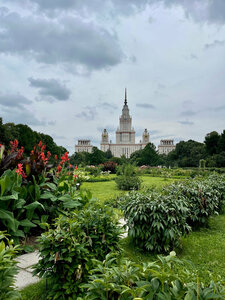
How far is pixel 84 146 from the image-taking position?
4409 inches

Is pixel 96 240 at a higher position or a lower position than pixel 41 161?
lower

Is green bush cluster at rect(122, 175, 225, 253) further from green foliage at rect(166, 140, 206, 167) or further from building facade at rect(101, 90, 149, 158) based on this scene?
building facade at rect(101, 90, 149, 158)

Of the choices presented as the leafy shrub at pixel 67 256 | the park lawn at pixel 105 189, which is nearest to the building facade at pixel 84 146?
the park lawn at pixel 105 189

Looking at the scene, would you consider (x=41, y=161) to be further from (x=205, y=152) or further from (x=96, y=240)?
(x=205, y=152)

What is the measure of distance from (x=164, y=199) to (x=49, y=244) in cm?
191

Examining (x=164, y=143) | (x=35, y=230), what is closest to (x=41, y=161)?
(x=35, y=230)

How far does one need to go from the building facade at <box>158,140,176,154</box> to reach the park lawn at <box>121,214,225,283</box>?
10290 centimetres

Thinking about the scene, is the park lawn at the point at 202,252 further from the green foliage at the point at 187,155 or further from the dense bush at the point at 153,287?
the green foliage at the point at 187,155

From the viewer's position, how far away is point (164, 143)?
108562 mm

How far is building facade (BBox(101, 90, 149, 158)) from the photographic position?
111 metres

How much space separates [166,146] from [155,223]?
10616cm

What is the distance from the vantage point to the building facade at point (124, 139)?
11112 cm

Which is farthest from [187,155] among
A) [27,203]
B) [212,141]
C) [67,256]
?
[67,256]

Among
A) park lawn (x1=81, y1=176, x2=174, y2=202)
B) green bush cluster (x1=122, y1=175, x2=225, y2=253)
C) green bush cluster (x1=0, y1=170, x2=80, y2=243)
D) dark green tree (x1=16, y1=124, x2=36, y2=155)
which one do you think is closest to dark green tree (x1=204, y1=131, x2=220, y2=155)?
park lawn (x1=81, y1=176, x2=174, y2=202)
